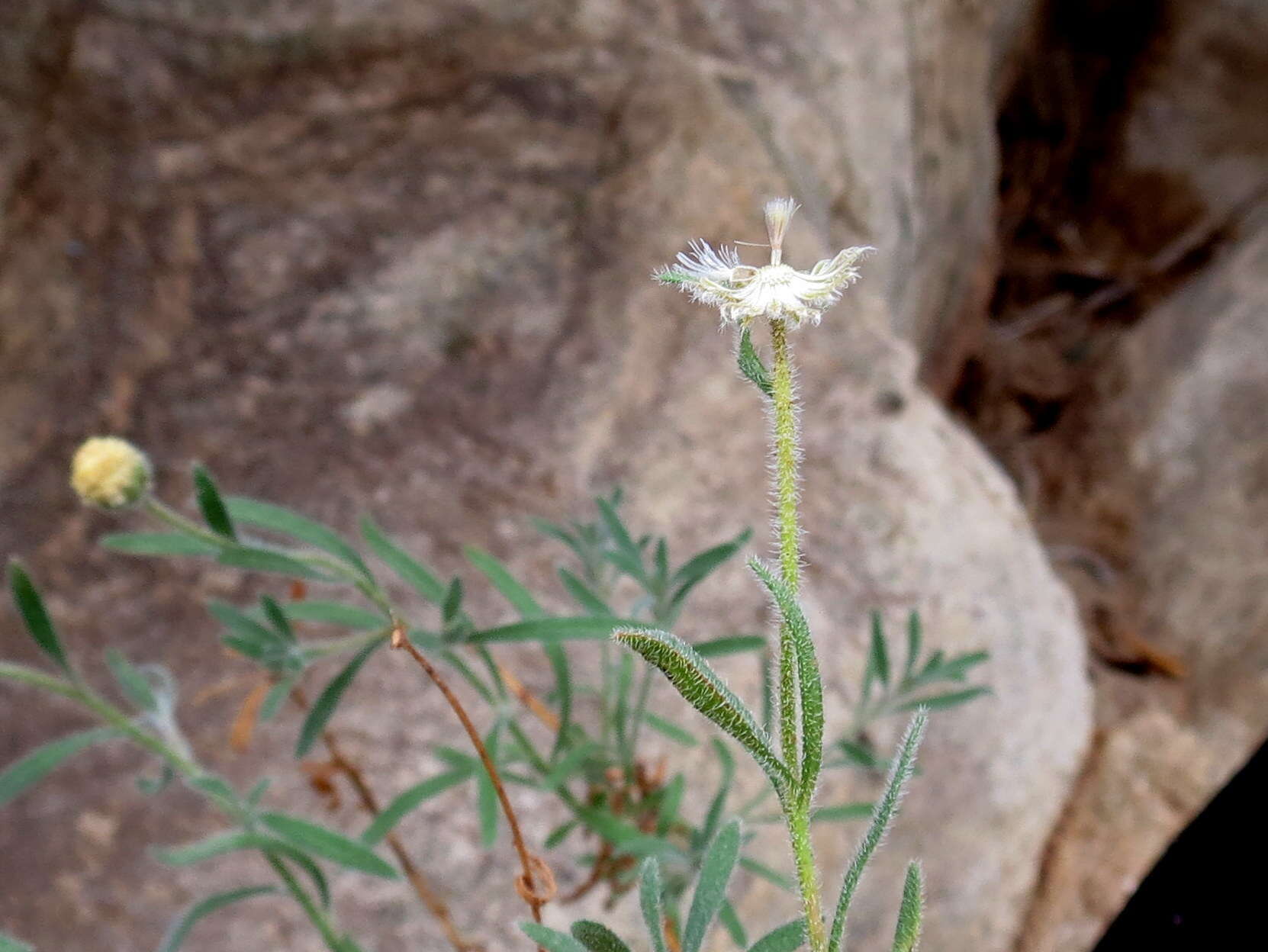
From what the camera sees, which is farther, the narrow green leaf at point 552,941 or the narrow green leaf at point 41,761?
the narrow green leaf at point 41,761

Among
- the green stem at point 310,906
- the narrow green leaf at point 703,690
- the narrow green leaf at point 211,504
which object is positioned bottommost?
the green stem at point 310,906

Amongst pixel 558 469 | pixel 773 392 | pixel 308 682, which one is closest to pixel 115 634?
pixel 308 682

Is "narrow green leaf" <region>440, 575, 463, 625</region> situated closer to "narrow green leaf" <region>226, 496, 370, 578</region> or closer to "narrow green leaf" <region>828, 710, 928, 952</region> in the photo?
"narrow green leaf" <region>226, 496, 370, 578</region>

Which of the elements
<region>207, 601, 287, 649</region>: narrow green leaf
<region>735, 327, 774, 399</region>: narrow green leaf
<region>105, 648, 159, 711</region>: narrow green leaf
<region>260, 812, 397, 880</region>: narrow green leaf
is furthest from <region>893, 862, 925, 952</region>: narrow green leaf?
<region>105, 648, 159, 711</region>: narrow green leaf

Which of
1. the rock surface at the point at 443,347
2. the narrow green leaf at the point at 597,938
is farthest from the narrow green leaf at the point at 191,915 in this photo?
the narrow green leaf at the point at 597,938

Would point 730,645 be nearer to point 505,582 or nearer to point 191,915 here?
point 505,582

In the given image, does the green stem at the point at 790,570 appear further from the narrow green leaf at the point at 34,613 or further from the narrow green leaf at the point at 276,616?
the narrow green leaf at the point at 34,613

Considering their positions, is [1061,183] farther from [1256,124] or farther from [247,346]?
[247,346]

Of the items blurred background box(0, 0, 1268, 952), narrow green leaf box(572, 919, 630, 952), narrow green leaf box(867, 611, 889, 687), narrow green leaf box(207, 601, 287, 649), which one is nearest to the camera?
narrow green leaf box(572, 919, 630, 952)
